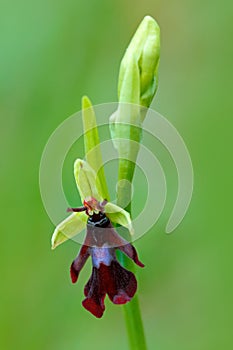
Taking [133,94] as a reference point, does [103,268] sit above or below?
below

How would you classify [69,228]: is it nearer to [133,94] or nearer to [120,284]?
[120,284]

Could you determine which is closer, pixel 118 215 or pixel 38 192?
pixel 118 215

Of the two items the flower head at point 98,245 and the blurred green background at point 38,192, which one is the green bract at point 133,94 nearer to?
the flower head at point 98,245

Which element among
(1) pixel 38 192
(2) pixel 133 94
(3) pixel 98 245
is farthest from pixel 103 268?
(1) pixel 38 192

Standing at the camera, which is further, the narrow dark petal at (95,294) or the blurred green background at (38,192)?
the blurred green background at (38,192)

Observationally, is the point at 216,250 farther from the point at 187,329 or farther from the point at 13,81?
the point at 13,81

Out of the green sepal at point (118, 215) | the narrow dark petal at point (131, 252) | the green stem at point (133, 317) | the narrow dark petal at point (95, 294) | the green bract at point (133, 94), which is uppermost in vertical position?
the green bract at point (133, 94)

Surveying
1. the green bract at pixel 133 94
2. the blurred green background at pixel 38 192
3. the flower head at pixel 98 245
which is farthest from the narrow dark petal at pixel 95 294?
the blurred green background at pixel 38 192

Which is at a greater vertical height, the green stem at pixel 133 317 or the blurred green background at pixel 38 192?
the blurred green background at pixel 38 192

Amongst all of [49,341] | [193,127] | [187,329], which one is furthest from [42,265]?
[193,127]
